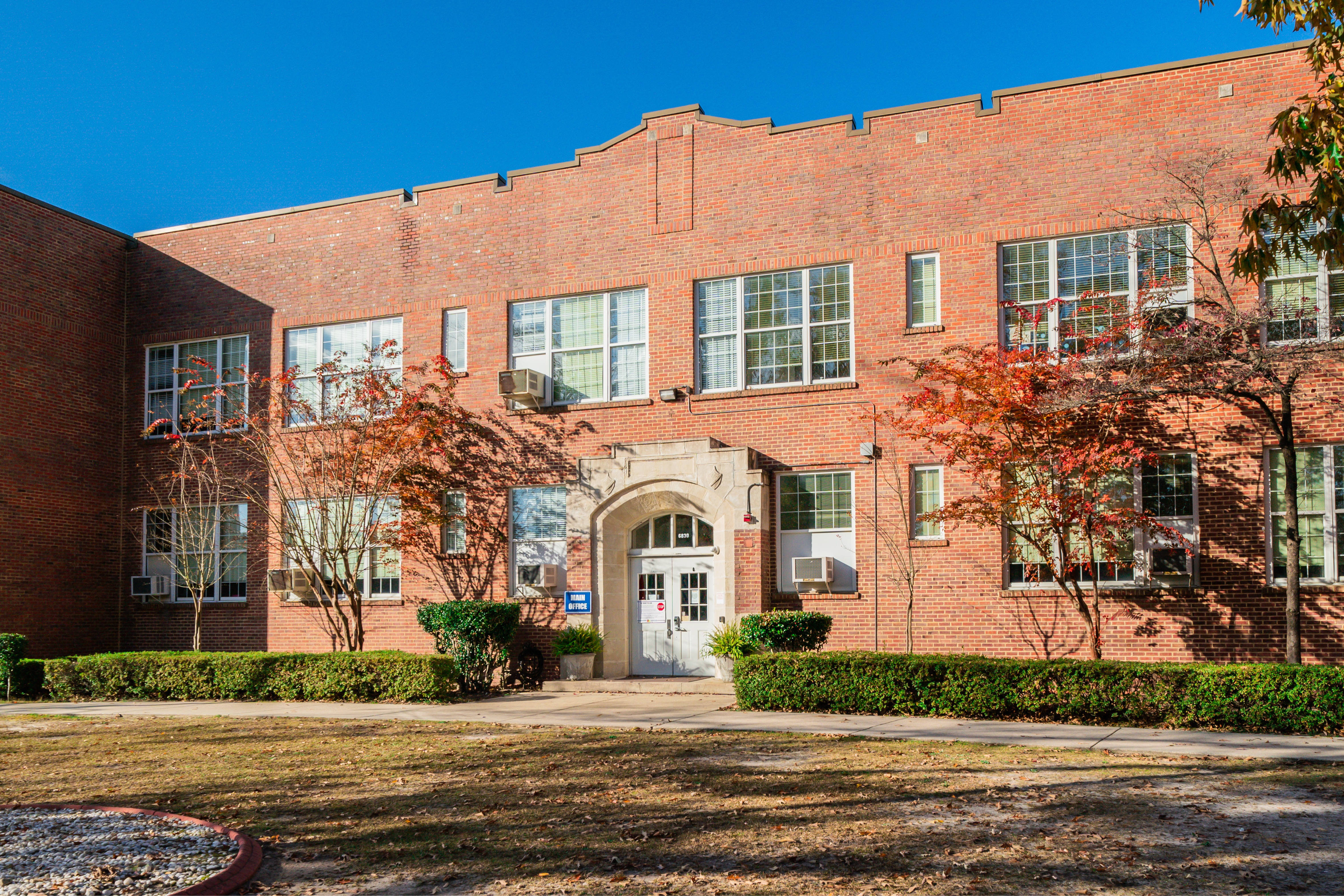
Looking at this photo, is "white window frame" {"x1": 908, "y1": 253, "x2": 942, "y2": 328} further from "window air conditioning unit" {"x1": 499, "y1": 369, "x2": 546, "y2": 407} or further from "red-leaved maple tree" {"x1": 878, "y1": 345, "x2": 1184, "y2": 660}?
"window air conditioning unit" {"x1": 499, "y1": 369, "x2": 546, "y2": 407}

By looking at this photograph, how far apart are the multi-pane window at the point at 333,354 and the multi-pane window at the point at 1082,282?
10.7 metres

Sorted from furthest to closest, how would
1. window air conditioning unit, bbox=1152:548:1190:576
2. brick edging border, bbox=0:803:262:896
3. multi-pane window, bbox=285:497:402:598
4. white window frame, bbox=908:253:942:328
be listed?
multi-pane window, bbox=285:497:402:598 → white window frame, bbox=908:253:942:328 → window air conditioning unit, bbox=1152:548:1190:576 → brick edging border, bbox=0:803:262:896

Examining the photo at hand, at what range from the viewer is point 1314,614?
1491 cm

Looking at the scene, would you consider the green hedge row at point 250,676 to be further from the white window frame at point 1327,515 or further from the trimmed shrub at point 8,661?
the white window frame at point 1327,515

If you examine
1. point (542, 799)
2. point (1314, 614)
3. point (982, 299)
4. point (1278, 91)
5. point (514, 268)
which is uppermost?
point (1278, 91)

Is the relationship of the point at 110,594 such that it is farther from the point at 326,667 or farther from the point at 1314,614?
the point at 1314,614

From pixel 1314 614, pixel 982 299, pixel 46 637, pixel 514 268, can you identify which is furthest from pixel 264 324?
pixel 1314 614

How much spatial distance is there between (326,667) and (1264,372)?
13.2 metres

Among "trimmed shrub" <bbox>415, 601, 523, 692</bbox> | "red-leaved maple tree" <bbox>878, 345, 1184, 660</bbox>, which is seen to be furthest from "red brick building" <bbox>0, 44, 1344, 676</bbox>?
"trimmed shrub" <bbox>415, 601, 523, 692</bbox>

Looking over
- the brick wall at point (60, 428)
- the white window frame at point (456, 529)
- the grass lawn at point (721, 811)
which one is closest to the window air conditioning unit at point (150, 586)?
the brick wall at point (60, 428)

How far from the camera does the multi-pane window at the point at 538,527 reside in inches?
763

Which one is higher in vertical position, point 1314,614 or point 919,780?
point 1314,614

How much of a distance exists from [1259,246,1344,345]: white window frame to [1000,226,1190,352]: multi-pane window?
44.8 inches

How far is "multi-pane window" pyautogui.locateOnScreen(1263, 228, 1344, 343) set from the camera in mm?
14891
